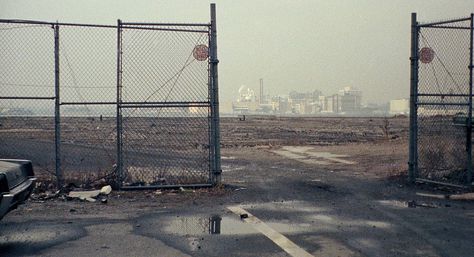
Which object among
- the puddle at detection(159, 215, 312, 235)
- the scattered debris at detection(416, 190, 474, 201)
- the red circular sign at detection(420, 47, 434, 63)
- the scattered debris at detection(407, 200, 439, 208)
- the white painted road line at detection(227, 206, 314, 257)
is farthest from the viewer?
the red circular sign at detection(420, 47, 434, 63)

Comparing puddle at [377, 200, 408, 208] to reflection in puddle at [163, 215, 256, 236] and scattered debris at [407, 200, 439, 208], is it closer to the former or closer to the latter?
scattered debris at [407, 200, 439, 208]

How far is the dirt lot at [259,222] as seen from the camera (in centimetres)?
575

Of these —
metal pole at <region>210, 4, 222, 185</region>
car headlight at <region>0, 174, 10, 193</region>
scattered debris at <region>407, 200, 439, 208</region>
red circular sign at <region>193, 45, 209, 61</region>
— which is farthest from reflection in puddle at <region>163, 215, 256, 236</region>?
red circular sign at <region>193, 45, 209, 61</region>

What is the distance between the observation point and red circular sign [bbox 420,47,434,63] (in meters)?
10.3

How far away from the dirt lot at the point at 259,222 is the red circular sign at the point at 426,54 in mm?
2694

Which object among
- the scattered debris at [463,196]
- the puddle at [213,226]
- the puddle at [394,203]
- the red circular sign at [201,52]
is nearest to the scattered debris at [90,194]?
the puddle at [213,226]

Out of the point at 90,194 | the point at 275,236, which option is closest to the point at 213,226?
the point at 275,236

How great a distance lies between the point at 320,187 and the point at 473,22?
170 inches

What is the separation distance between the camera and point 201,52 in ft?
31.2

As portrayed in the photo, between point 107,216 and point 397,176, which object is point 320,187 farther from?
point 107,216

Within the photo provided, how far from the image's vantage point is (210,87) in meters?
9.59

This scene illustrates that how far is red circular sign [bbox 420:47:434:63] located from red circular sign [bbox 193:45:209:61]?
4.53 m

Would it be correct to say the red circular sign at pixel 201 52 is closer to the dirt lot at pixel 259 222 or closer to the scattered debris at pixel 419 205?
the dirt lot at pixel 259 222

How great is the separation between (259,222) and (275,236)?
2.76 feet
